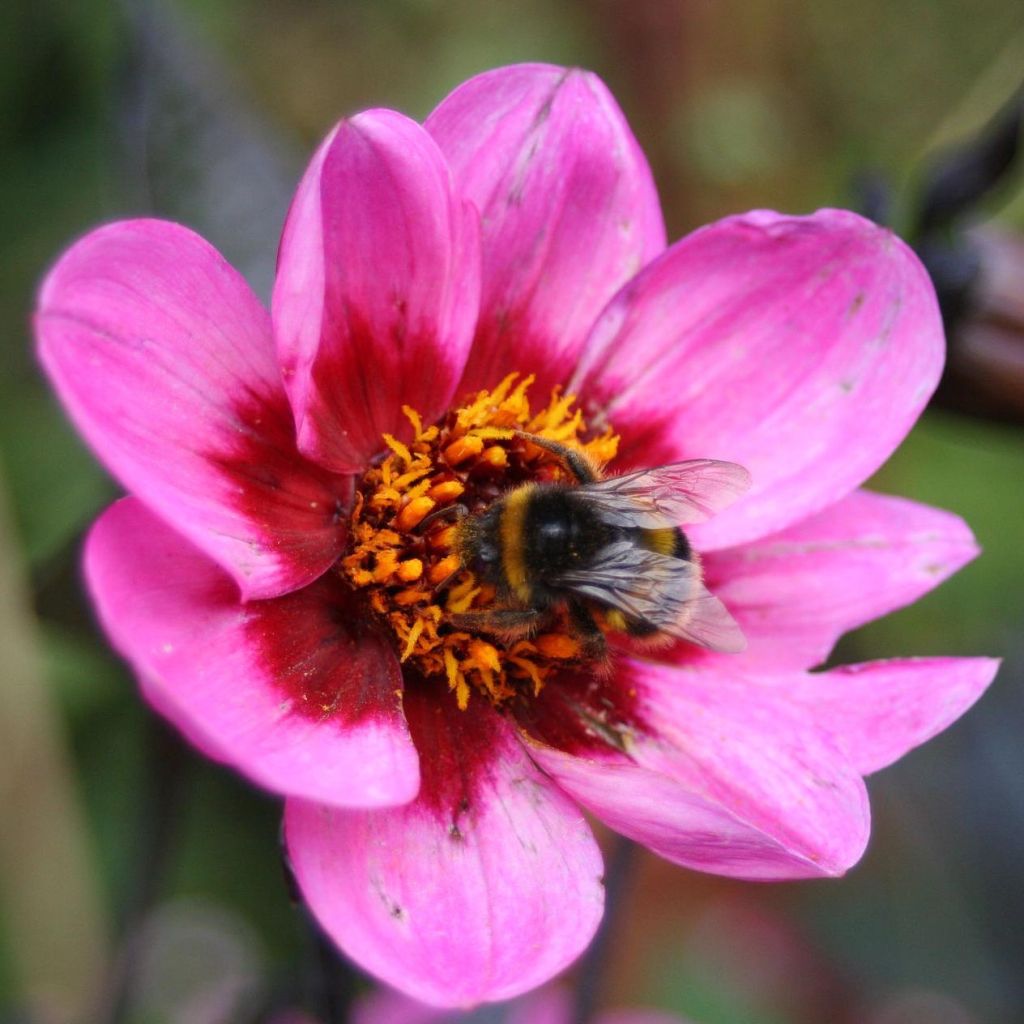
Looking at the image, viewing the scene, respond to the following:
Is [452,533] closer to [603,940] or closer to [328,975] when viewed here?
[328,975]

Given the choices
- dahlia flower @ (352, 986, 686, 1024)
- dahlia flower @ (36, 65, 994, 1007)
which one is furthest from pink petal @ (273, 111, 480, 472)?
dahlia flower @ (352, 986, 686, 1024)

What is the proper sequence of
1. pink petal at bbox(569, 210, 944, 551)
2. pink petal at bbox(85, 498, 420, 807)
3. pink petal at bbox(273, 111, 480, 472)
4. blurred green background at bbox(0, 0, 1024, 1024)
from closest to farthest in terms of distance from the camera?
1. pink petal at bbox(85, 498, 420, 807)
2. pink petal at bbox(273, 111, 480, 472)
3. pink petal at bbox(569, 210, 944, 551)
4. blurred green background at bbox(0, 0, 1024, 1024)

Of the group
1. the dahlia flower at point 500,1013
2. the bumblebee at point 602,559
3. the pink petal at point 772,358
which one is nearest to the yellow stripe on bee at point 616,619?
the bumblebee at point 602,559

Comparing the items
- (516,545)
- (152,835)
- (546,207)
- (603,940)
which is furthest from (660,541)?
(152,835)

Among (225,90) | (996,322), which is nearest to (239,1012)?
(225,90)

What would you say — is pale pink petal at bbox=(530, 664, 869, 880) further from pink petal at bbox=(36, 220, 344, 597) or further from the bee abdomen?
pink petal at bbox=(36, 220, 344, 597)

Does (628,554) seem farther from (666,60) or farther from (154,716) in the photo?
(666,60)

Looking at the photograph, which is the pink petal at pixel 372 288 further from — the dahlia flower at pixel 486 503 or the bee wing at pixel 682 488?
the bee wing at pixel 682 488
